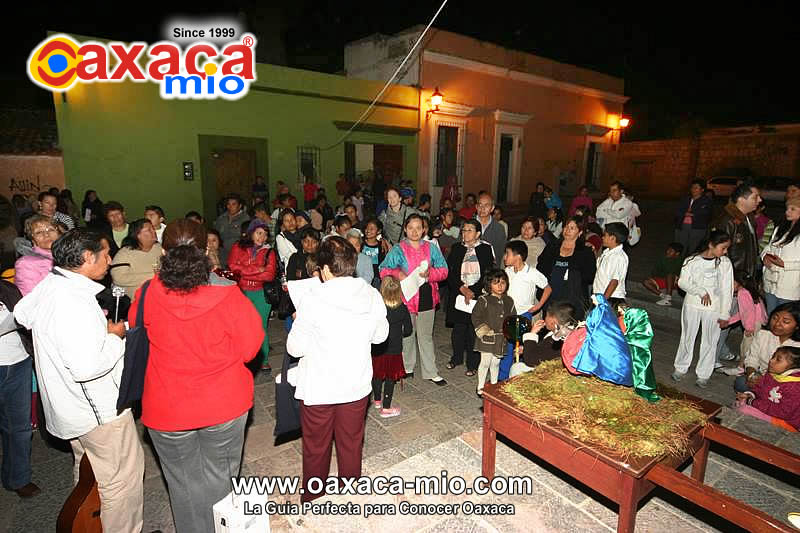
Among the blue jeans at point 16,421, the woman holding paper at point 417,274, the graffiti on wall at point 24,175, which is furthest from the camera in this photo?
the graffiti on wall at point 24,175

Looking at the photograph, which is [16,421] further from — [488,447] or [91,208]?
[91,208]

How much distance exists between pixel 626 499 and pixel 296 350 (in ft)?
6.55

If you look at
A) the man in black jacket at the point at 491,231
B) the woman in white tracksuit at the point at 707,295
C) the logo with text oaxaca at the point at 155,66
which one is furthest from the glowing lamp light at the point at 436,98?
the woman in white tracksuit at the point at 707,295

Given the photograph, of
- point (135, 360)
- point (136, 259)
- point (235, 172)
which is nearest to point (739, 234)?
point (135, 360)

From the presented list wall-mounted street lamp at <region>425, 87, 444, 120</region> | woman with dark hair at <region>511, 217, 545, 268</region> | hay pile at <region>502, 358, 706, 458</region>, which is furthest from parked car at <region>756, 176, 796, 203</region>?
hay pile at <region>502, 358, 706, 458</region>

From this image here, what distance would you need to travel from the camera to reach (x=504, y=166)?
17.6 m

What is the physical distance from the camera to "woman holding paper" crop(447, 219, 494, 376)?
5320mm

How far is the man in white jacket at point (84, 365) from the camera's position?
2258 mm

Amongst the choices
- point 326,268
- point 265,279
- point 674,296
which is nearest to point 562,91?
point 674,296

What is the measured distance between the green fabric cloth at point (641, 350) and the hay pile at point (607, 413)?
0.49 feet

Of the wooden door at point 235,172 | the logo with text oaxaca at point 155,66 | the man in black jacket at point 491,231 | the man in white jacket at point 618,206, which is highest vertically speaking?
the logo with text oaxaca at point 155,66

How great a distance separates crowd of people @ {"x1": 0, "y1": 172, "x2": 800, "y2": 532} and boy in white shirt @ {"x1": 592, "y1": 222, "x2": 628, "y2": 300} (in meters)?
0.02

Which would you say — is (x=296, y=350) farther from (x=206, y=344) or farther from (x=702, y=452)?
(x=702, y=452)

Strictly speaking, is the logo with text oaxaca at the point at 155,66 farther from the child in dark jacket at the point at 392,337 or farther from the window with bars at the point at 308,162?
the child in dark jacket at the point at 392,337
